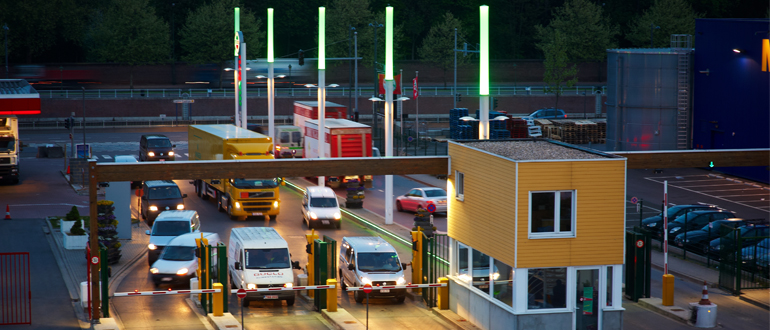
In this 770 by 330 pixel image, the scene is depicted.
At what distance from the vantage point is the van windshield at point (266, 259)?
77.0ft

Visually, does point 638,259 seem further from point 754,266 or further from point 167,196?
point 167,196

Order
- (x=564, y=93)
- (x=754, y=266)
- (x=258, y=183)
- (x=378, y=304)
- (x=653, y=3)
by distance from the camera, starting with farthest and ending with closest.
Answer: (x=653, y=3), (x=564, y=93), (x=258, y=183), (x=754, y=266), (x=378, y=304)

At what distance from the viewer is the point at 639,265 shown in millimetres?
24453

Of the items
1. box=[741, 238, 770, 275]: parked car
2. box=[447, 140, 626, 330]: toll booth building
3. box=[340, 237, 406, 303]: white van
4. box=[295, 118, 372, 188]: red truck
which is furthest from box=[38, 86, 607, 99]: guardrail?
box=[447, 140, 626, 330]: toll booth building

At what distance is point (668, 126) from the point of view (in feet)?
166

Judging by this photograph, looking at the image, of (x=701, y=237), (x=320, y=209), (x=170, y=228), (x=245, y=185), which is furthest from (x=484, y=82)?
(x=245, y=185)

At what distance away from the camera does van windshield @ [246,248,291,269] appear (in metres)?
23.5

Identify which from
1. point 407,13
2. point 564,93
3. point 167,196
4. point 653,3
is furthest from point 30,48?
point 653,3

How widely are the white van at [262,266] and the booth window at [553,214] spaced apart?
7180 millimetres

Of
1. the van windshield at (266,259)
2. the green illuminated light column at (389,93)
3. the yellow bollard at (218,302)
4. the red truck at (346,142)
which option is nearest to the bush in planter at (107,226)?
the van windshield at (266,259)

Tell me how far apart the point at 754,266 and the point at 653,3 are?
76.0 metres

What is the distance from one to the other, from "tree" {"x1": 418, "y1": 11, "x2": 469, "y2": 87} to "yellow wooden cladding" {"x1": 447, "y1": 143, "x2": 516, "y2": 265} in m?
65.6

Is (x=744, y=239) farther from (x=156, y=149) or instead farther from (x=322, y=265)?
(x=156, y=149)

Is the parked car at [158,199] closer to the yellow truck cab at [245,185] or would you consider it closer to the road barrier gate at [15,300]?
the yellow truck cab at [245,185]
